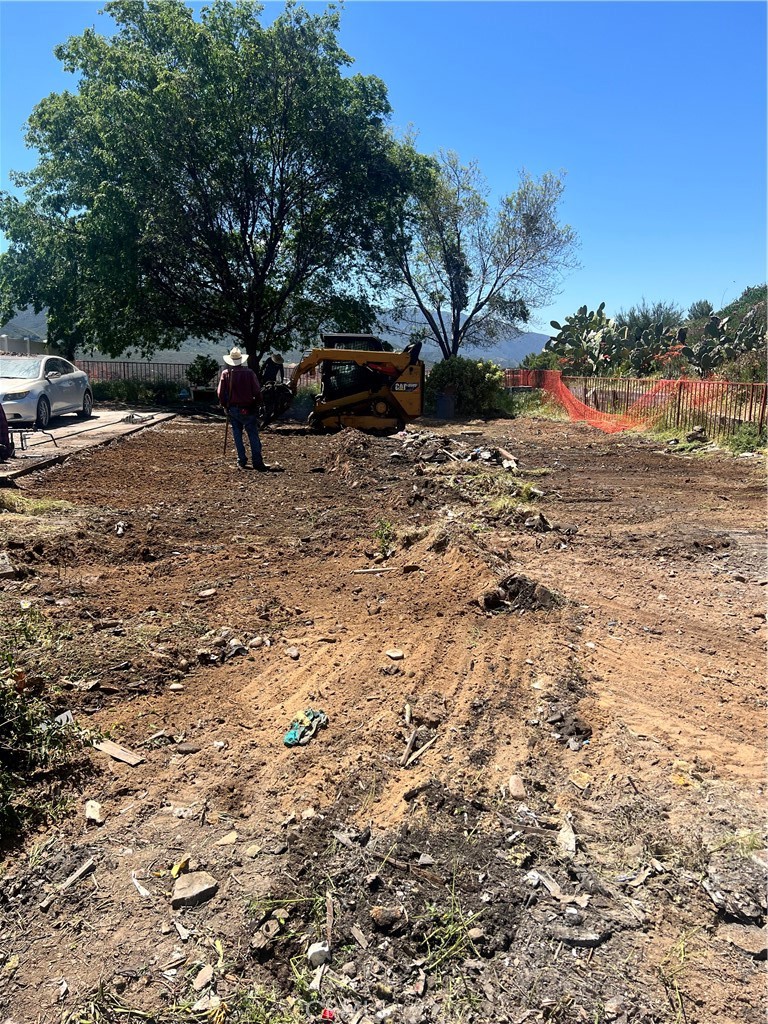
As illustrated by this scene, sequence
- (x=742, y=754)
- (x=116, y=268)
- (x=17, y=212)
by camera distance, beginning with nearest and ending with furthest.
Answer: (x=742, y=754) < (x=116, y=268) < (x=17, y=212)

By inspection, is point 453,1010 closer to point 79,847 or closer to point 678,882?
point 678,882

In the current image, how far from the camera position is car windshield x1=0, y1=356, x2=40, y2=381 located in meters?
16.4

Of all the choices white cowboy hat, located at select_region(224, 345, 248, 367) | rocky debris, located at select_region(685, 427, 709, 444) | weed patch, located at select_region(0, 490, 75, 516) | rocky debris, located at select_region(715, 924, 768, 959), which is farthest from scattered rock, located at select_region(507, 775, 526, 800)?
rocky debris, located at select_region(685, 427, 709, 444)

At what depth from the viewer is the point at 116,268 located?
25.2 meters

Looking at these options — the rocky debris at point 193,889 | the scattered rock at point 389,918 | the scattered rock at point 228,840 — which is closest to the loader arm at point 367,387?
the scattered rock at point 228,840

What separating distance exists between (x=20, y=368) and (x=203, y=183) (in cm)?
1276

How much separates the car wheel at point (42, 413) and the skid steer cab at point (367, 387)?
5.68 m

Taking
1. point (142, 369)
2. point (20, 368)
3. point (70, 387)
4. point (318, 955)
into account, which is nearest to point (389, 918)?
point (318, 955)

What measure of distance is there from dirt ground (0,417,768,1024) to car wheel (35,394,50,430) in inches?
385

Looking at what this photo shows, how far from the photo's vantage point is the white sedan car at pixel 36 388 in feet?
51.5

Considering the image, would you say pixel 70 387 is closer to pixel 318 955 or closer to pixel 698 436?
pixel 698 436

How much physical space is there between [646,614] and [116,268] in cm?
2391

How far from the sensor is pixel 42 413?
55.0 ft

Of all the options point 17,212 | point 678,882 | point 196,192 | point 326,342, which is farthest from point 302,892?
point 17,212
